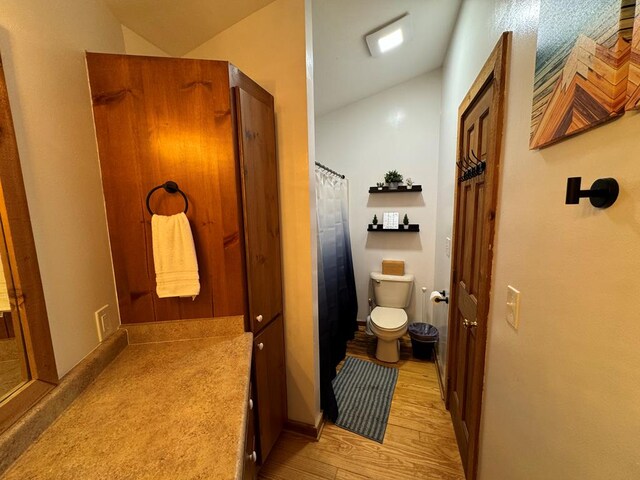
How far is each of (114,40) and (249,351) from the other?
157 cm

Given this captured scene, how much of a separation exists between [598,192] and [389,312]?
2.38 metres

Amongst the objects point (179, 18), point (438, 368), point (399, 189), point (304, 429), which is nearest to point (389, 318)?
point (438, 368)

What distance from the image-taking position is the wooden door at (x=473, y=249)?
1.08 meters

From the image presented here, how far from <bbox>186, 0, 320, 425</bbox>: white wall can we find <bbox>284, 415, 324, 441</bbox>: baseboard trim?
103 millimetres

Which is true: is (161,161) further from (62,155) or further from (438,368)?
(438,368)

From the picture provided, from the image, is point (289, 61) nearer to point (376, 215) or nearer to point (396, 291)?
point (376, 215)

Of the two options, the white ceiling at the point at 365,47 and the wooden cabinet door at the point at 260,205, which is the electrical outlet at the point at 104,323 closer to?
the wooden cabinet door at the point at 260,205

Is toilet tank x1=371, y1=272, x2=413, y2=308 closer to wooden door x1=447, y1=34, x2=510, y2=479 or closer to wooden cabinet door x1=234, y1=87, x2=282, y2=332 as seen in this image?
wooden door x1=447, y1=34, x2=510, y2=479

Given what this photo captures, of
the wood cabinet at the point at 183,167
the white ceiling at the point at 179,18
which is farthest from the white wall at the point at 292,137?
the wood cabinet at the point at 183,167

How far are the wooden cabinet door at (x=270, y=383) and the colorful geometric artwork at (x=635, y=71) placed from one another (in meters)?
1.44

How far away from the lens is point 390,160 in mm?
2848

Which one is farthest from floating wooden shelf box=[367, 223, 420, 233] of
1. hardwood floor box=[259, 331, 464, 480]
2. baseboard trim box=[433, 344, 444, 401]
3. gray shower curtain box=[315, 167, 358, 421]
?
hardwood floor box=[259, 331, 464, 480]

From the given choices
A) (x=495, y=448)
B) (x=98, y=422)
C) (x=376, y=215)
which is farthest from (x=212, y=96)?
(x=376, y=215)

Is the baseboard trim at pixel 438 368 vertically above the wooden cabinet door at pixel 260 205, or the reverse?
the wooden cabinet door at pixel 260 205
